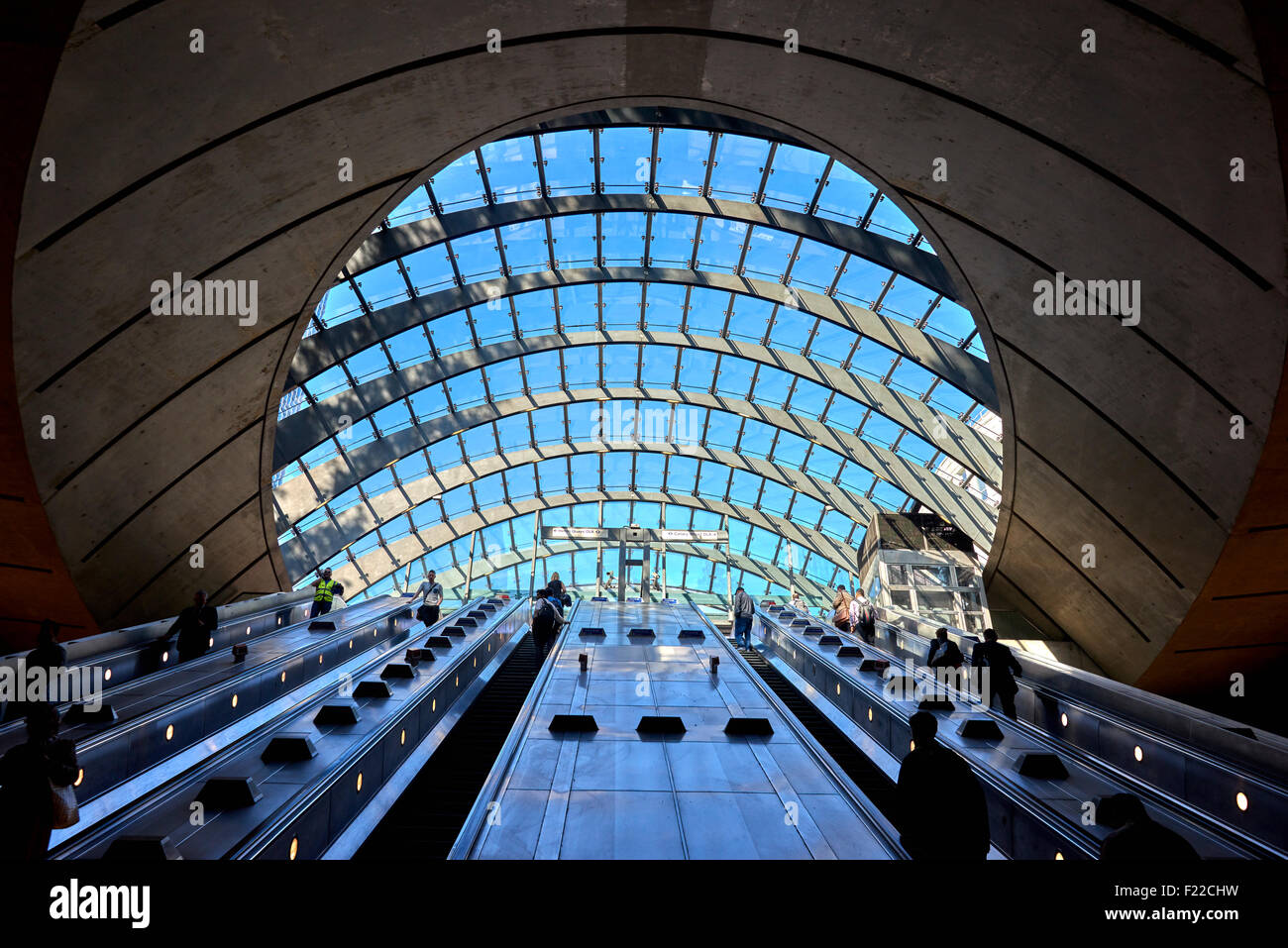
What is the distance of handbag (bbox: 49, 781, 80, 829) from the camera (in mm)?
3531

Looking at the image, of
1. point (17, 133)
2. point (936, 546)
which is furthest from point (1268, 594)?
point (17, 133)

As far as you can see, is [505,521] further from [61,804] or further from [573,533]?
[61,804]

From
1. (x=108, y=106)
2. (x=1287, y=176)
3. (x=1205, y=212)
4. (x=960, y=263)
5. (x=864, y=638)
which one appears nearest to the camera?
(x=1287, y=176)

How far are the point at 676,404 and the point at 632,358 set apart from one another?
12.4 feet

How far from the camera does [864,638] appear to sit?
49.6 feet

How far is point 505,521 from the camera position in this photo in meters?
39.1

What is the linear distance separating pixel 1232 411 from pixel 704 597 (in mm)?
35251

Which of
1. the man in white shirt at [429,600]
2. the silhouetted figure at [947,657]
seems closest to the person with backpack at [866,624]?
the silhouetted figure at [947,657]

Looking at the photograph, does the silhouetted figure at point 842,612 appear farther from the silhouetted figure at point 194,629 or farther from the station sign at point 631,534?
the silhouetted figure at point 194,629

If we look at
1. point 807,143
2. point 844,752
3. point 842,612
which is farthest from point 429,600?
point 807,143

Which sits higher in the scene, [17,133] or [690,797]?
[17,133]

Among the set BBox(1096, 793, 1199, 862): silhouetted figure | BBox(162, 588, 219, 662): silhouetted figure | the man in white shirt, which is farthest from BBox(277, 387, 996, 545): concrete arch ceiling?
BBox(1096, 793, 1199, 862): silhouetted figure

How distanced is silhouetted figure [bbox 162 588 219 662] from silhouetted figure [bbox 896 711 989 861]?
991cm
